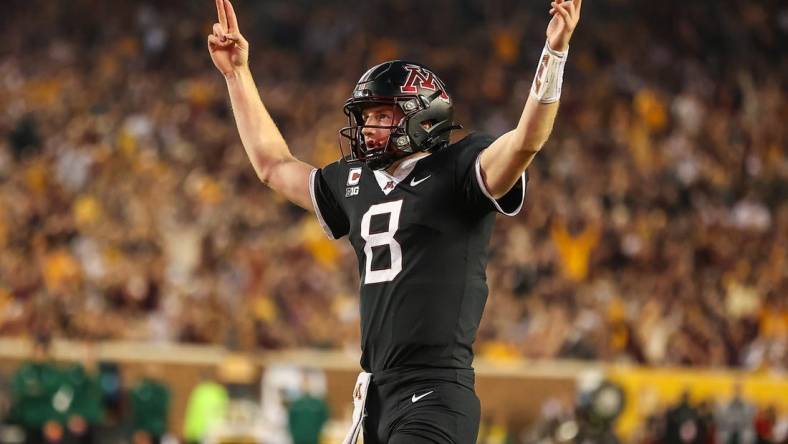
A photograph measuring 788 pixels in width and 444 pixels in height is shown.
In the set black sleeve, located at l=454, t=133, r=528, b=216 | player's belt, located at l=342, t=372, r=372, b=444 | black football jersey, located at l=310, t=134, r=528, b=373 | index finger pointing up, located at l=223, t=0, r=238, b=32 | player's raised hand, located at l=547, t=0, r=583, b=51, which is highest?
index finger pointing up, located at l=223, t=0, r=238, b=32

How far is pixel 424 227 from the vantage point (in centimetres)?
475

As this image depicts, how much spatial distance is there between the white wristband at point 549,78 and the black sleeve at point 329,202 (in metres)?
0.99


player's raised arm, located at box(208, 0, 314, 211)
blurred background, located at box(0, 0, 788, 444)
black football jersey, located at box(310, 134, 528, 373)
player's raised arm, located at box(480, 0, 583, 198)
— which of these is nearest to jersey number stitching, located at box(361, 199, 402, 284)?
black football jersey, located at box(310, 134, 528, 373)

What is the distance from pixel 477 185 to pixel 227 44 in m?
1.47

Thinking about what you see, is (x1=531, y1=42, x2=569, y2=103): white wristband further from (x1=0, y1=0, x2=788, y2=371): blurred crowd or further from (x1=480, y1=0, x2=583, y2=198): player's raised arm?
(x1=0, y1=0, x2=788, y2=371): blurred crowd

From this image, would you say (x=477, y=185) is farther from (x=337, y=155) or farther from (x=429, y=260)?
(x=337, y=155)

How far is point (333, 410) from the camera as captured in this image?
45.4 feet

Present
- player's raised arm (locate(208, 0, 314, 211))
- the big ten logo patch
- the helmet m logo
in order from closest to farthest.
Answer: the helmet m logo, the big ten logo patch, player's raised arm (locate(208, 0, 314, 211))

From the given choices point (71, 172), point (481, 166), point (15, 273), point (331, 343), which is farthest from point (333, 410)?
point (481, 166)

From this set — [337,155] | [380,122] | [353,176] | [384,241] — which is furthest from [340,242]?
[384,241]

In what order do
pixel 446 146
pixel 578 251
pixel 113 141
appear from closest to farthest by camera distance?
pixel 446 146
pixel 578 251
pixel 113 141

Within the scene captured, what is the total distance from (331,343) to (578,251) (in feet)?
10.8

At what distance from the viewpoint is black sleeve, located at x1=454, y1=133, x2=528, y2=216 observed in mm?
4605

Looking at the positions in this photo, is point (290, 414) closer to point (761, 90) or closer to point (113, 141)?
point (113, 141)
